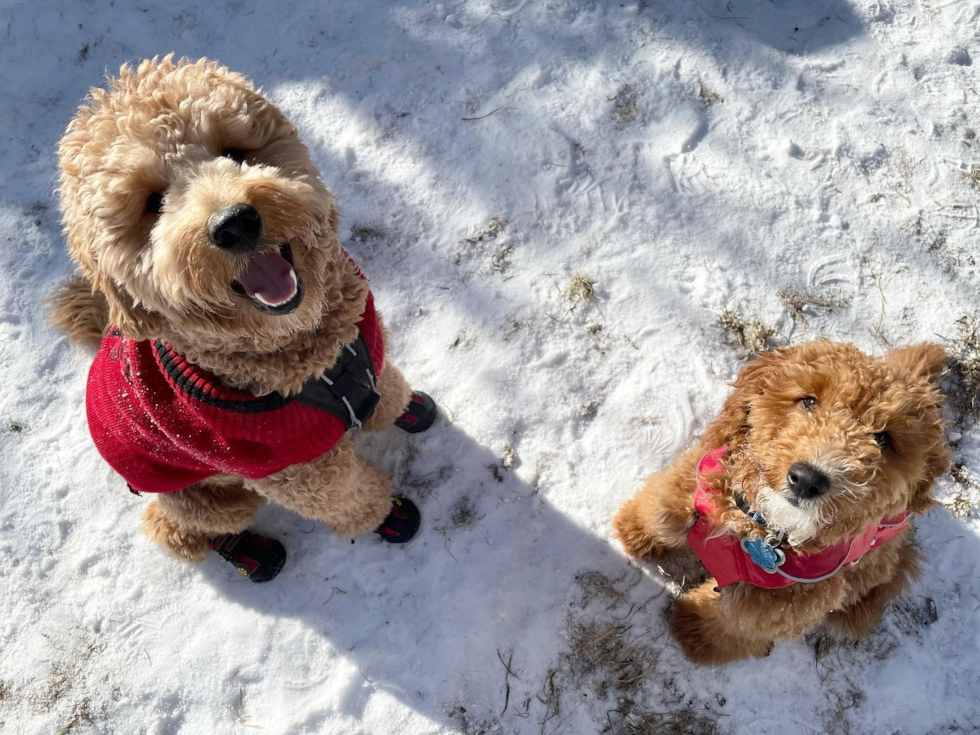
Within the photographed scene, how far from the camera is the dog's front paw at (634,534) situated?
2.95 meters

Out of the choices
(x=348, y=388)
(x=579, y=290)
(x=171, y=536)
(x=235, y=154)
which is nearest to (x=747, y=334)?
(x=579, y=290)

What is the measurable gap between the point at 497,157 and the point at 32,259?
111 inches

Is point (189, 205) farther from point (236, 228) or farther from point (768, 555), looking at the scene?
point (768, 555)

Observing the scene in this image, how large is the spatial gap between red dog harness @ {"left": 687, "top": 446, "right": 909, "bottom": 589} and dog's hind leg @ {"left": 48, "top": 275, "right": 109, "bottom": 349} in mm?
2453

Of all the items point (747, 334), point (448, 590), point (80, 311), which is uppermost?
point (747, 334)

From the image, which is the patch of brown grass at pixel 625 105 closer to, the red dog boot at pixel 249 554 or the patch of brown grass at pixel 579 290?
the patch of brown grass at pixel 579 290

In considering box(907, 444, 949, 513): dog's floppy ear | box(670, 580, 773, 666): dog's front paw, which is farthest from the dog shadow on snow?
box(907, 444, 949, 513): dog's floppy ear

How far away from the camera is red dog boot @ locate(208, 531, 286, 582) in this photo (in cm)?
305

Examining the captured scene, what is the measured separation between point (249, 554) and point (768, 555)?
7.66ft

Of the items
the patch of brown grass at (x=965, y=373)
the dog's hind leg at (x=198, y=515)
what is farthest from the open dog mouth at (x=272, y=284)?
the patch of brown grass at (x=965, y=373)

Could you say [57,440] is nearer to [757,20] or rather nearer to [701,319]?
[701,319]

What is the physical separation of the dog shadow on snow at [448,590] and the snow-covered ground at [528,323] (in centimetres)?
1

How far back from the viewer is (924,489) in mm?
1982

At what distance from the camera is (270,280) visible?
1876 mm
